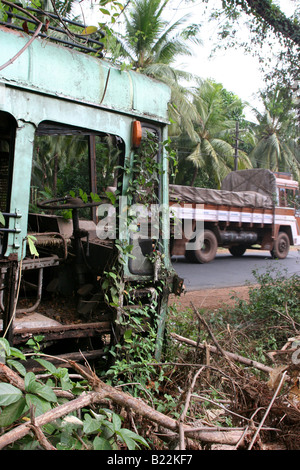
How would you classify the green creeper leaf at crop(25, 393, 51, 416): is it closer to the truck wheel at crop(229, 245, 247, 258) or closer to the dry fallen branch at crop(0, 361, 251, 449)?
the dry fallen branch at crop(0, 361, 251, 449)

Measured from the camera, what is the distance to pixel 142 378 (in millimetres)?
3248

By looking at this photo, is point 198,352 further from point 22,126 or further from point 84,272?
point 22,126

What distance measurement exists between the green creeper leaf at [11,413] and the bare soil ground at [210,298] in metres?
5.69

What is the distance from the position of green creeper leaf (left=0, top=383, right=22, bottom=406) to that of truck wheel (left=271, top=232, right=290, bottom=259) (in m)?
17.5

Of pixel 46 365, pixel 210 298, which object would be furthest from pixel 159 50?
pixel 46 365

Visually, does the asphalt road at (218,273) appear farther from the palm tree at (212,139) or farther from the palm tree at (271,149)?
the palm tree at (271,149)

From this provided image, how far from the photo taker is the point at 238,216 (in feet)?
53.6

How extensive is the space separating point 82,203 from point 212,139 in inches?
999

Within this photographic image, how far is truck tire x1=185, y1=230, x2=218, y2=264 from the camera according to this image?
1477 cm

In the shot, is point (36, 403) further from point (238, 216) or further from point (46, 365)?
point (238, 216)

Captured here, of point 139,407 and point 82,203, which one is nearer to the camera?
point 139,407

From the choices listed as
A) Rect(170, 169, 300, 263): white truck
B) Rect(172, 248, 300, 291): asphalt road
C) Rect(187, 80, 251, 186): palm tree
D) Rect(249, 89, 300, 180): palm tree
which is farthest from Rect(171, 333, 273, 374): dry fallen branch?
Rect(249, 89, 300, 180): palm tree

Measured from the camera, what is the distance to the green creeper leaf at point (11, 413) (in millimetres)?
1625

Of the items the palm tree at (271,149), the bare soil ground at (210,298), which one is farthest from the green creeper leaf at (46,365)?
the palm tree at (271,149)
